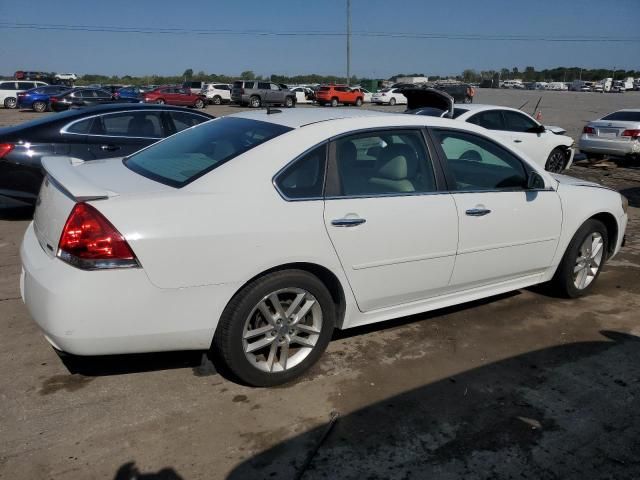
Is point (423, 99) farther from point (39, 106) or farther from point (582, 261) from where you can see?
point (39, 106)

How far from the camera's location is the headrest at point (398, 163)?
145 inches

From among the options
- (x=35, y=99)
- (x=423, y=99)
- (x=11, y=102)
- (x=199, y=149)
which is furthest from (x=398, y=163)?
(x=11, y=102)

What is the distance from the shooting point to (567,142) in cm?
1145

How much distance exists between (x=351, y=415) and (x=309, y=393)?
31 centimetres

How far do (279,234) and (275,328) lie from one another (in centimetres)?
55

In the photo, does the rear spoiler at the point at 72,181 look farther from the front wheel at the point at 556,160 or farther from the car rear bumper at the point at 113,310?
the front wheel at the point at 556,160

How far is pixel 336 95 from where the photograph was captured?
42656 mm

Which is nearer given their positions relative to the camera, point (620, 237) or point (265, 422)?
point (265, 422)

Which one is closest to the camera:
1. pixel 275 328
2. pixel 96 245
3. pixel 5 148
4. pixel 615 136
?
pixel 96 245

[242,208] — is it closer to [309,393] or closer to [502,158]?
[309,393]

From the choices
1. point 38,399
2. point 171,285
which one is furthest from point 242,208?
point 38,399

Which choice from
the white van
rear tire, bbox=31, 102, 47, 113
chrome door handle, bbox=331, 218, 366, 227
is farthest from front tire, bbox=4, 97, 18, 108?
chrome door handle, bbox=331, 218, 366, 227

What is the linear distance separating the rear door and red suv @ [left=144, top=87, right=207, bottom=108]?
102 ft

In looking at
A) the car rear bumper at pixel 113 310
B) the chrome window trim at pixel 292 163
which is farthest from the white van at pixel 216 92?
the car rear bumper at pixel 113 310
